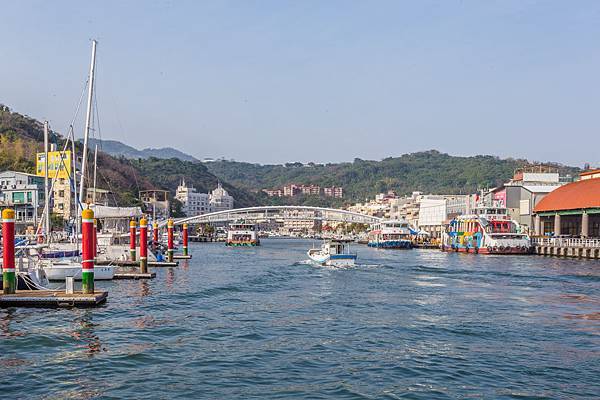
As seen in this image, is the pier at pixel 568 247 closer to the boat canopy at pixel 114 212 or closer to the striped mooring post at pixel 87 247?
the boat canopy at pixel 114 212

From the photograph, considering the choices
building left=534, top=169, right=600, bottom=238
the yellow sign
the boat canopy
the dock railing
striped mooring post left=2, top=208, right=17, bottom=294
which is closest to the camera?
striped mooring post left=2, top=208, right=17, bottom=294

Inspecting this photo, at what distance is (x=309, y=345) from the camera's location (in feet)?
59.4

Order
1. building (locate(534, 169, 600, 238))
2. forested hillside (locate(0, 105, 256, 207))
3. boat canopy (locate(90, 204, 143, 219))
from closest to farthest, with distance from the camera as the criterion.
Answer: boat canopy (locate(90, 204, 143, 219)), building (locate(534, 169, 600, 238)), forested hillside (locate(0, 105, 256, 207))

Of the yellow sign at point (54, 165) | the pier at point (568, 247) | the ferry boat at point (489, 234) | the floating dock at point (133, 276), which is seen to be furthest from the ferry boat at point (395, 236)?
the floating dock at point (133, 276)

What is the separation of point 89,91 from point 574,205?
188ft

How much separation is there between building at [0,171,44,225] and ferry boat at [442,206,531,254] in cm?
5802

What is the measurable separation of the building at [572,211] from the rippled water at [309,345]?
1628 inches

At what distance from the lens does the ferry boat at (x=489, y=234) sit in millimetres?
70062

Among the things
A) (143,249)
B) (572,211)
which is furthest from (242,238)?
(143,249)

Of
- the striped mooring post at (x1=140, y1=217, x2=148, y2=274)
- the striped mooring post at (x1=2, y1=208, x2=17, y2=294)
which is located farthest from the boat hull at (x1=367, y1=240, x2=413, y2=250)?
the striped mooring post at (x1=2, y1=208, x2=17, y2=294)

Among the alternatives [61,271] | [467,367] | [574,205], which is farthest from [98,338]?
[574,205]

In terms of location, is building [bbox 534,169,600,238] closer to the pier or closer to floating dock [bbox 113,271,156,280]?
the pier

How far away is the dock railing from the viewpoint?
6401 cm

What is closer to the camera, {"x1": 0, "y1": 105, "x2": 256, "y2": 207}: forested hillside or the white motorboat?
the white motorboat
